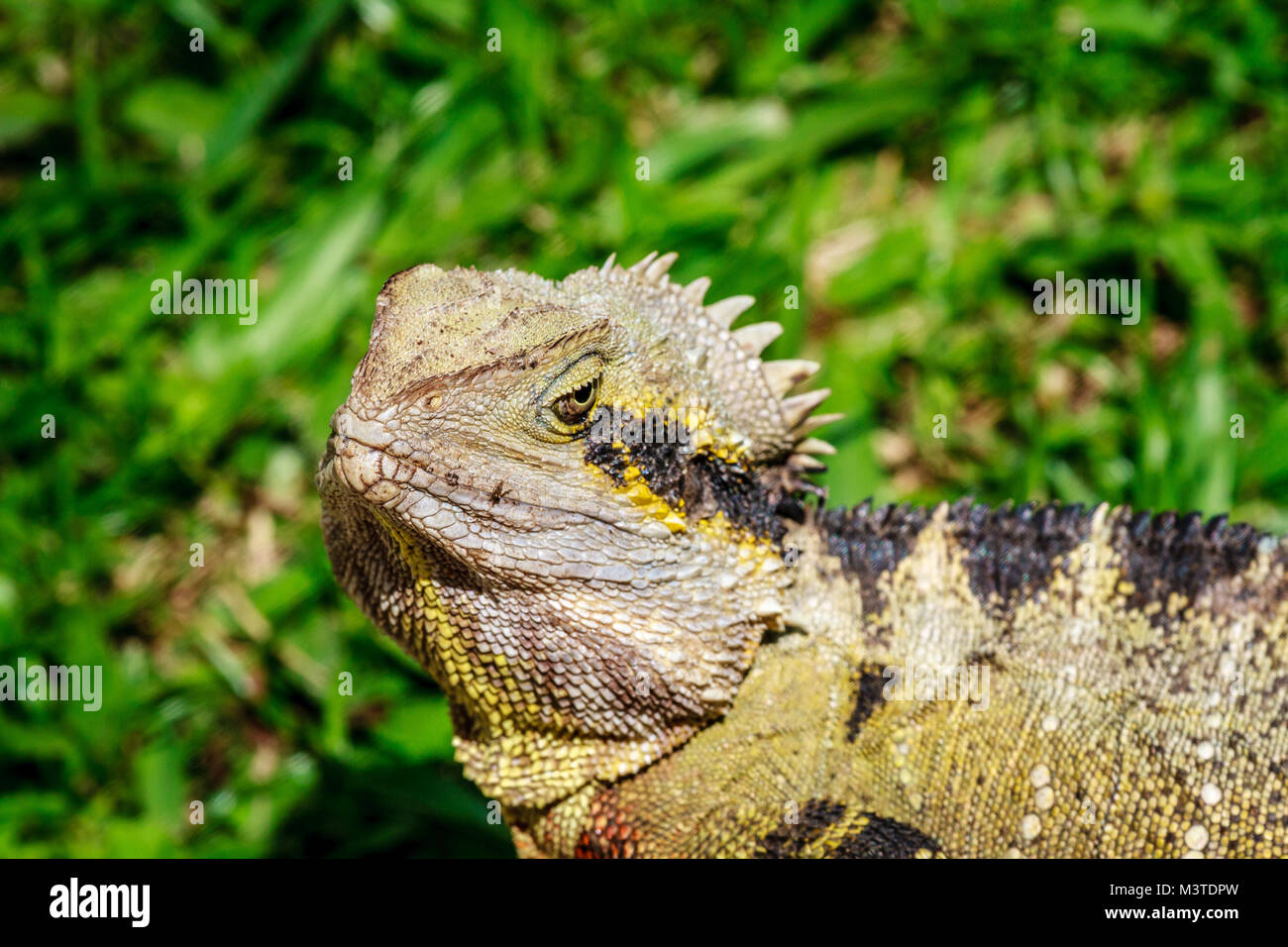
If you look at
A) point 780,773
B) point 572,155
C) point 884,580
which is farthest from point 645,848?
point 572,155

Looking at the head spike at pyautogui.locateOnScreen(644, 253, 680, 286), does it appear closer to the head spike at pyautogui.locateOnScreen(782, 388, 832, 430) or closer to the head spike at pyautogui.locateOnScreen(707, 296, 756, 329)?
the head spike at pyautogui.locateOnScreen(707, 296, 756, 329)

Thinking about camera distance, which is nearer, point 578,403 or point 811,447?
point 578,403

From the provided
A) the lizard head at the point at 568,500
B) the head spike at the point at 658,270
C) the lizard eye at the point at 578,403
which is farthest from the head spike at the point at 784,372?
the lizard eye at the point at 578,403

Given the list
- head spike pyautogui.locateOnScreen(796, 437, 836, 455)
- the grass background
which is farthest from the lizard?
the grass background

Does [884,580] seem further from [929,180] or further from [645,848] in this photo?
[929,180]

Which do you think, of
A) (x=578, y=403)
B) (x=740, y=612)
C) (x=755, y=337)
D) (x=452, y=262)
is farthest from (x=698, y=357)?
(x=452, y=262)

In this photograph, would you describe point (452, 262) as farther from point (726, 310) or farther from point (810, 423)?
point (810, 423)

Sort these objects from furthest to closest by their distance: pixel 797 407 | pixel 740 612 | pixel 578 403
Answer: pixel 797 407
pixel 740 612
pixel 578 403
